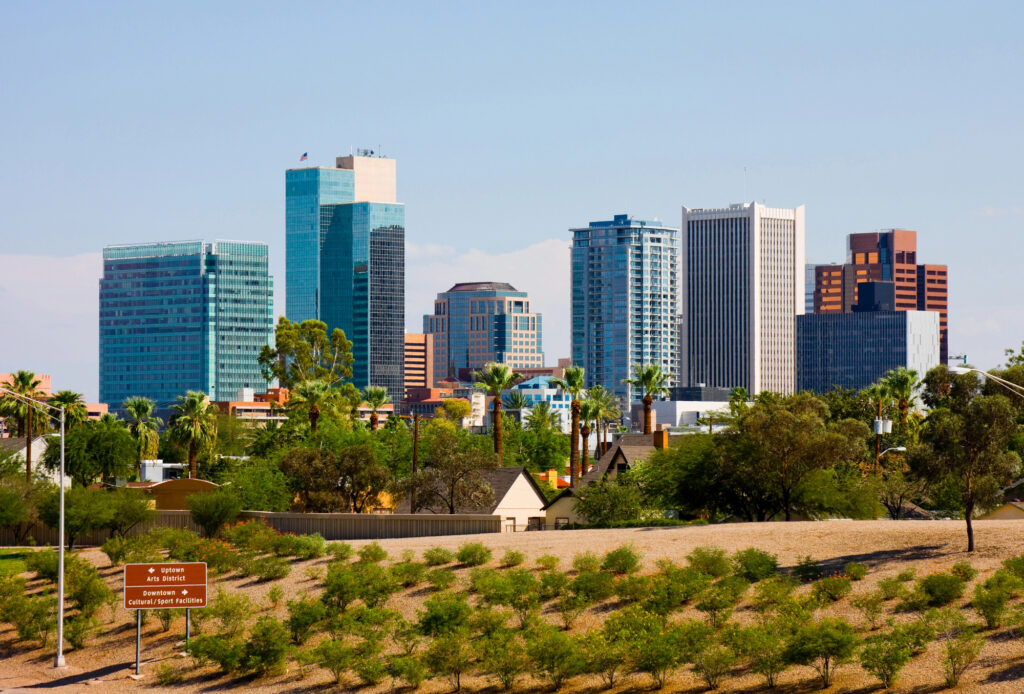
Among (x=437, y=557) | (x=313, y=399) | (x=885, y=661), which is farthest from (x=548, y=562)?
(x=313, y=399)

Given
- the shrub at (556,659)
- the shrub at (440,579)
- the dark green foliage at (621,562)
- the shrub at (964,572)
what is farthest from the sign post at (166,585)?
the shrub at (964,572)

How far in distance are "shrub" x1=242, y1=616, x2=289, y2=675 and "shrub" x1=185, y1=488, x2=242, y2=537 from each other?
69.4ft

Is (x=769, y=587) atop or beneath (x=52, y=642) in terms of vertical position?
atop

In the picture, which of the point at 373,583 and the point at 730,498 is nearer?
the point at 373,583

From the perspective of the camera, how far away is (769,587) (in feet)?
138

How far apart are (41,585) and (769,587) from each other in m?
29.4

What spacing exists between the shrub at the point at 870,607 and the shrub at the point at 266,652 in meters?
16.7

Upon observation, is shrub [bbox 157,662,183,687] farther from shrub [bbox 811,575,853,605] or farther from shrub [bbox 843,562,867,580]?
shrub [bbox 843,562,867,580]

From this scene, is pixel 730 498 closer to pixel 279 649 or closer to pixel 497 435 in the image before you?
pixel 279 649

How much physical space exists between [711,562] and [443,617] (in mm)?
9034

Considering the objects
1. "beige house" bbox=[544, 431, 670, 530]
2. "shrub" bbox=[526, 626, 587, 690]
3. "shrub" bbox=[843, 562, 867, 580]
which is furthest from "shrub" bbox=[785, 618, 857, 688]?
"beige house" bbox=[544, 431, 670, 530]

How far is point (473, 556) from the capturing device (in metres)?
51.0

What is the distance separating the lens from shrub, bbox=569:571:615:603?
44.8 m

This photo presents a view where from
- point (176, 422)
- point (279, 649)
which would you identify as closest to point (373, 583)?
point (279, 649)
